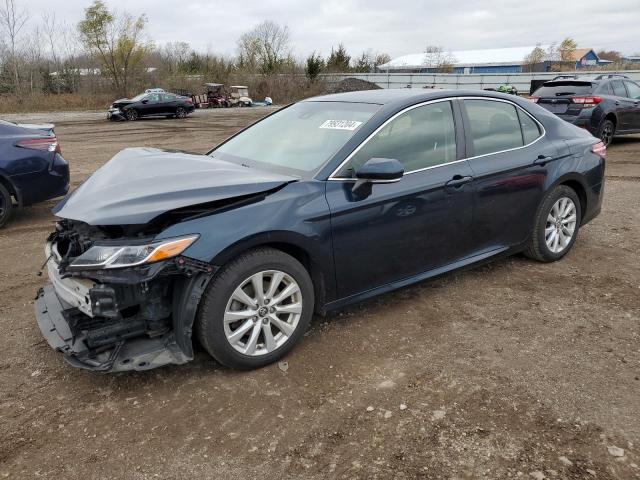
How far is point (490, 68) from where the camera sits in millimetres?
74000

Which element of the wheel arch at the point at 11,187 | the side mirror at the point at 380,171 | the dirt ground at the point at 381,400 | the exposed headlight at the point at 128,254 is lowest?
the dirt ground at the point at 381,400

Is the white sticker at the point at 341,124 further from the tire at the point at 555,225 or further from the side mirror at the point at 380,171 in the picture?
the tire at the point at 555,225

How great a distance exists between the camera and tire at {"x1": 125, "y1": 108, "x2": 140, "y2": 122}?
25.2m

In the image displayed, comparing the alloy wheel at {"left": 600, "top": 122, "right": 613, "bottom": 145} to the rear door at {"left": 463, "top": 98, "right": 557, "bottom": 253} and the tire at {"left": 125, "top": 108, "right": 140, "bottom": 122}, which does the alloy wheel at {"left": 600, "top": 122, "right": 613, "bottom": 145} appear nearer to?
the rear door at {"left": 463, "top": 98, "right": 557, "bottom": 253}

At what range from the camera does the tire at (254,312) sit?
→ 290cm

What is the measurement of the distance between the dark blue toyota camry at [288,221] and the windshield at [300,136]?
0.02m

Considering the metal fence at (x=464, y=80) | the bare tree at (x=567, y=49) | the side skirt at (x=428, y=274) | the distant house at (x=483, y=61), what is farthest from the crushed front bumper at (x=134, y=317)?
the bare tree at (x=567, y=49)

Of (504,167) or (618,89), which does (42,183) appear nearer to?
(504,167)

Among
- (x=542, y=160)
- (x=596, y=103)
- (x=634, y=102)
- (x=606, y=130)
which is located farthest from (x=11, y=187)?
(x=634, y=102)

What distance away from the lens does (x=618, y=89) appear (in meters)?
11.7

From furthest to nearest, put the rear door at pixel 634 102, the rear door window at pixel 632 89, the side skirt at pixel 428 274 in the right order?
the rear door window at pixel 632 89, the rear door at pixel 634 102, the side skirt at pixel 428 274

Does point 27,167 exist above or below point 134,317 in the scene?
above

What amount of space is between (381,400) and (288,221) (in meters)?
1.15

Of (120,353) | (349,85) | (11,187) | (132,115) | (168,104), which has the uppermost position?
(349,85)
